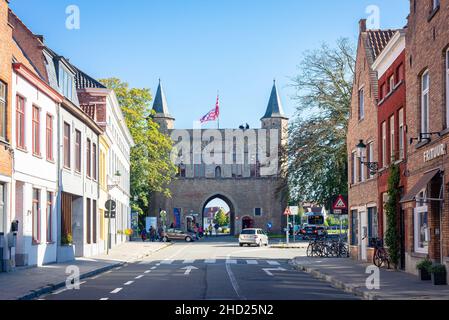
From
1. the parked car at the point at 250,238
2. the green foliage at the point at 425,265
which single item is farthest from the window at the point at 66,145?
the parked car at the point at 250,238

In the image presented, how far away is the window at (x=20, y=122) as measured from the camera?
27594 millimetres

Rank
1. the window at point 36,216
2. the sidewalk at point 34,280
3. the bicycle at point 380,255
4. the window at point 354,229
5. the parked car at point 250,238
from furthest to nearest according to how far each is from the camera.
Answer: the parked car at point 250,238 → the window at point 354,229 → the window at point 36,216 → the bicycle at point 380,255 → the sidewalk at point 34,280

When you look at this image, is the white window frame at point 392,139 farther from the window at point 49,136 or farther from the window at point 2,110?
the window at point 49,136

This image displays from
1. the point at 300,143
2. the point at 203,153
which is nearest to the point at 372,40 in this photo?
the point at 300,143

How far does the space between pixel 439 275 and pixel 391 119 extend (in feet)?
33.1

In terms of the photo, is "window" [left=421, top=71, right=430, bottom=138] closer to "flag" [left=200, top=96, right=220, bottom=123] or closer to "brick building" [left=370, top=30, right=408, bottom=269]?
"brick building" [left=370, top=30, right=408, bottom=269]

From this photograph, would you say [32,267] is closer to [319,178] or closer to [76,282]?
[76,282]

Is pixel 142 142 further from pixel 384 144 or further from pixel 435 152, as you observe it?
pixel 435 152

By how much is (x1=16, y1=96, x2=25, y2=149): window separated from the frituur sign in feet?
45.8

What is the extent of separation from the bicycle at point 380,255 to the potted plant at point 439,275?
7.79m

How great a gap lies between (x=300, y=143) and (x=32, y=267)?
32.6 meters

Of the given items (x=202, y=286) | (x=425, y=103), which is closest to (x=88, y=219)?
(x=202, y=286)

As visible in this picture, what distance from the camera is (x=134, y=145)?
7462 centimetres

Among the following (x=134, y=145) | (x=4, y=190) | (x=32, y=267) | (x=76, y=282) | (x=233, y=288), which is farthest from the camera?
(x=134, y=145)
